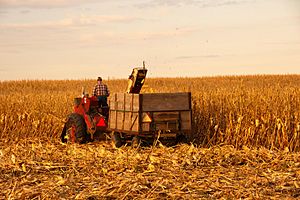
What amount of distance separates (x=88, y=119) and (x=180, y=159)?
12.9 ft

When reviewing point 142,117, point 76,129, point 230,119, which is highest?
point 142,117

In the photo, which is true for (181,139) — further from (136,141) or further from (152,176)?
(152,176)

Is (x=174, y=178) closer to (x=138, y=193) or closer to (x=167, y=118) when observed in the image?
(x=138, y=193)

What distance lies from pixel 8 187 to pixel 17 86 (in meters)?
31.2

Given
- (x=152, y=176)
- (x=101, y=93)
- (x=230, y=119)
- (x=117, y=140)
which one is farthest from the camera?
(x=101, y=93)

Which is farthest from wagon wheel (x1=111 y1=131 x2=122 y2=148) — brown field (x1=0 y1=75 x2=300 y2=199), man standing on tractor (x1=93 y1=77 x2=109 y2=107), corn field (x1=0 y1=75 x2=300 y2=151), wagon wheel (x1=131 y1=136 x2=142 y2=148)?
corn field (x1=0 y1=75 x2=300 y2=151)

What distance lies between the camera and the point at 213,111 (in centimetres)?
1408

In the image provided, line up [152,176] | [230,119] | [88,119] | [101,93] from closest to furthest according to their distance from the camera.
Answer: [152,176] → [88,119] → [230,119] → [101,93]

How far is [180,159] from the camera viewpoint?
963 cm

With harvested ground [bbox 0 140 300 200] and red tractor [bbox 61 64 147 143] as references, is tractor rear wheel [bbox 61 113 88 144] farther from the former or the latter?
harvested ground [bbox 0 140 300 200]

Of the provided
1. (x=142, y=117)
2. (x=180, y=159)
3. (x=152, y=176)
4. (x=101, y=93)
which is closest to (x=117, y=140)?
(x=142, y=117)

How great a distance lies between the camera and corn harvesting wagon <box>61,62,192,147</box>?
457 inches

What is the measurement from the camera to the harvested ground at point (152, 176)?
7.21 m

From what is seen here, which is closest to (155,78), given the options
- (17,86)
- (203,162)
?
(17,86)
